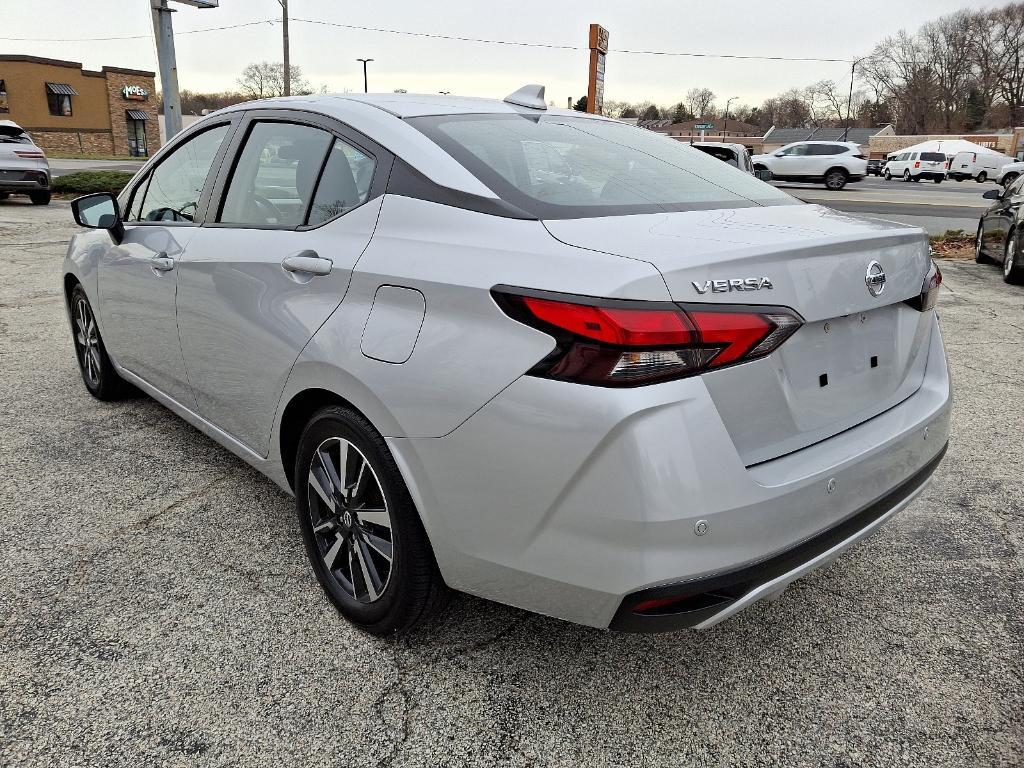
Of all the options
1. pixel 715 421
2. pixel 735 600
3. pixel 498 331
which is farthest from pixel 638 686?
pixel 498 331

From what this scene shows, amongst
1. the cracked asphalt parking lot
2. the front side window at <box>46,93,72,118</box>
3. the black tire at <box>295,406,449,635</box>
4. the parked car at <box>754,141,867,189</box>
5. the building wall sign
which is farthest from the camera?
the building wall sign

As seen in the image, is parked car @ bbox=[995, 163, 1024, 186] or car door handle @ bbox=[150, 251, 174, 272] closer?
car door handle @ bbox=[150, 251, 174, 272]

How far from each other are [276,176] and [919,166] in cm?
4523

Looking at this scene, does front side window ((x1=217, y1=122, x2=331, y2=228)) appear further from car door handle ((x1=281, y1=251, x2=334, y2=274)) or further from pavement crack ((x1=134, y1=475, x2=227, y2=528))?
pavement crack ((x1=134, y1=475, x2=227, y2=528))

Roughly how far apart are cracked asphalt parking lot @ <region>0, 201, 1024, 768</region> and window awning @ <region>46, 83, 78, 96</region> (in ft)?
175

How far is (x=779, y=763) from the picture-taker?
6.40ft

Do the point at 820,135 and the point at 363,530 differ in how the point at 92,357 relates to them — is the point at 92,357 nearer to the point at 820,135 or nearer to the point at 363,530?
the point at 363,530

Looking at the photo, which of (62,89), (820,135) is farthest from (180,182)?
(820,135)

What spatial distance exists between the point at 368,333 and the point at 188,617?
1.14m

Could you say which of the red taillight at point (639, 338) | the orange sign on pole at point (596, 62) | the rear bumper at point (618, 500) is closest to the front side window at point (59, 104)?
the orange sign on pole at point (596, 62)

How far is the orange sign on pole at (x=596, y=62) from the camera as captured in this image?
14.9 meters

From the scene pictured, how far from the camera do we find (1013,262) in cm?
898

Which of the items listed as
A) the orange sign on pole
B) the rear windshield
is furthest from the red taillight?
the orange sign on pole

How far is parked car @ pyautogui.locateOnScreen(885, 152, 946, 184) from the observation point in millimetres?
40188
